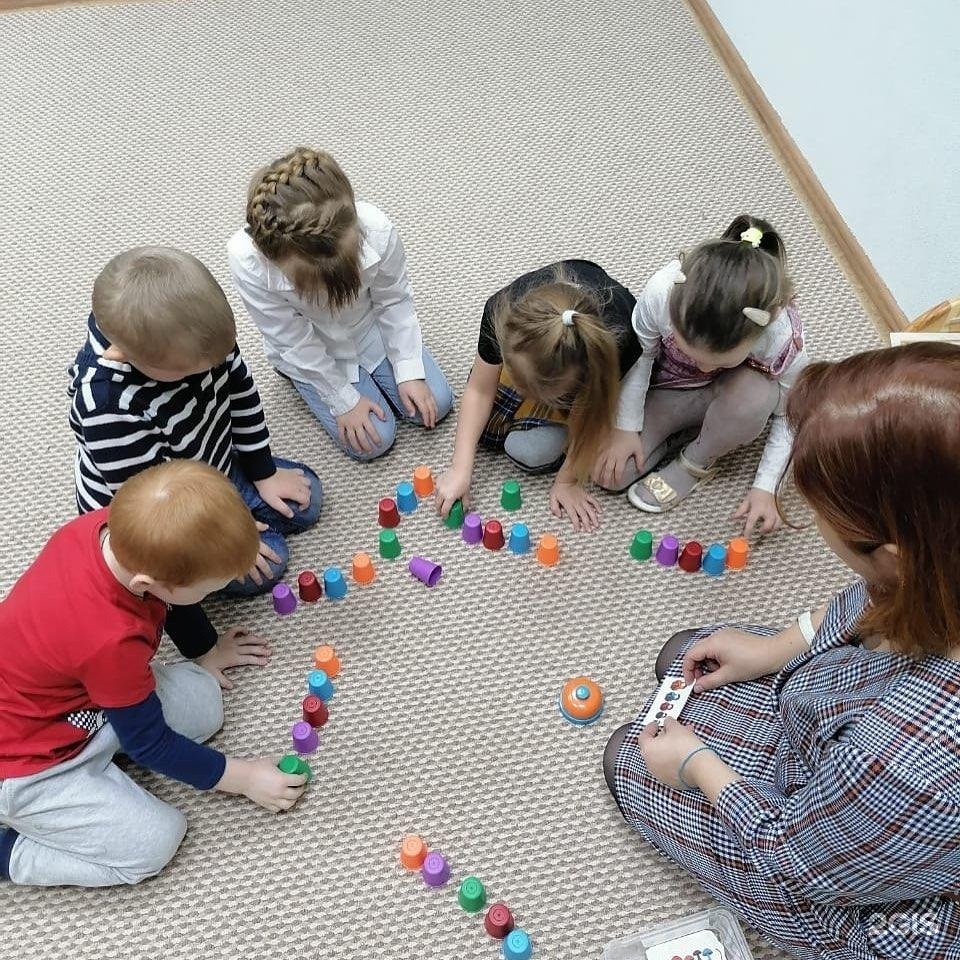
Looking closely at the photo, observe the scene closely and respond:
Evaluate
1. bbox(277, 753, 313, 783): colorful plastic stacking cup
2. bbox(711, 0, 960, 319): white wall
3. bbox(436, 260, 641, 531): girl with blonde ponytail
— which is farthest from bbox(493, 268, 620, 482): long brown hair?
bbox(711, 0, 960, 319): white wall

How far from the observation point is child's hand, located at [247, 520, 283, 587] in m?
1.27

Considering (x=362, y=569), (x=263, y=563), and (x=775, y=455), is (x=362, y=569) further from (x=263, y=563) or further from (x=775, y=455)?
(x=775, y=455)

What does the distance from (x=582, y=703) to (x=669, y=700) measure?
134 mm

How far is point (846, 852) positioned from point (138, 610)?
70cm

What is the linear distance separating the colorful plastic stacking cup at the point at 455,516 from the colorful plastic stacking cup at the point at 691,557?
1.03 feet

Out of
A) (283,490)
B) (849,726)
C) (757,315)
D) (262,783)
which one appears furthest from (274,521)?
(849,726)

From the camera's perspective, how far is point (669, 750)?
998 mm

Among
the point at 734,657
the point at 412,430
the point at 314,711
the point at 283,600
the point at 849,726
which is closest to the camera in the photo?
the point at 849,726

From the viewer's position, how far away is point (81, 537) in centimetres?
99

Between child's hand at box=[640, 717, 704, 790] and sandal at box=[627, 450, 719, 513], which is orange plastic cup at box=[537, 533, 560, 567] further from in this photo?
child's hand at box=[640, 717, 704, 790]

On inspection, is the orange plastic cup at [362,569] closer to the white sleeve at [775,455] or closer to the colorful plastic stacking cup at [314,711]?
the colorful plastic stacking cup at [314,711]

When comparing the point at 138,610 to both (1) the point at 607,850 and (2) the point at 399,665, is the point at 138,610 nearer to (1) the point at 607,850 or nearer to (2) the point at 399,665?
(2) the point at 399,665

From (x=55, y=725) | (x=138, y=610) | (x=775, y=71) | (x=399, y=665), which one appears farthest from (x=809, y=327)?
(x=55, y=725)

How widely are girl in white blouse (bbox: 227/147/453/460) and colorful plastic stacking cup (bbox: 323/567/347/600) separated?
8.5 inches
